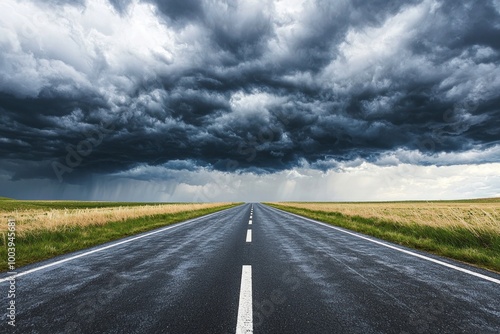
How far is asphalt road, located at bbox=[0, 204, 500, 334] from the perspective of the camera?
10.3 feet

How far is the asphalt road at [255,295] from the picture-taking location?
3152 millimetres

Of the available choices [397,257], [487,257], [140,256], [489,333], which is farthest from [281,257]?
[487,257]

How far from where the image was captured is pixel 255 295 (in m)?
4.09

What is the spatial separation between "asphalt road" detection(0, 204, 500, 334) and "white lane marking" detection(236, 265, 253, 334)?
13mm

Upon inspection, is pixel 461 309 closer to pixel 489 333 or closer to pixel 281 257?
pixel 489 333

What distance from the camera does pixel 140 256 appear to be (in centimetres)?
720

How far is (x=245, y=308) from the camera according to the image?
11.7ft

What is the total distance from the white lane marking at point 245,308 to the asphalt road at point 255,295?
1 centimetres

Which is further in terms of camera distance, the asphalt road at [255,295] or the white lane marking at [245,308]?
Answer: the asphalt road at [255,295]

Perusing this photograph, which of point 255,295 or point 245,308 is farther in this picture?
point 255,295

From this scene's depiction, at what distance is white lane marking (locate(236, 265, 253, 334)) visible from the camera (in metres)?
3.01

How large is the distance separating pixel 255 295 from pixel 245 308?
54 centimetres

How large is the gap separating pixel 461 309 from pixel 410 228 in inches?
356

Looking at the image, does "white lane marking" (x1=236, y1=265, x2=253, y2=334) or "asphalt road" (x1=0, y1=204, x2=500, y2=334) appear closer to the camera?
"white lane marking" (x1=236, y1=265, x2=253, y2=334)
